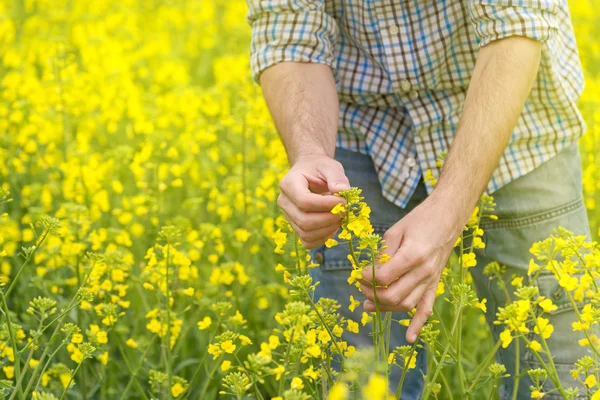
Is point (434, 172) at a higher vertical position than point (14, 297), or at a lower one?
higher

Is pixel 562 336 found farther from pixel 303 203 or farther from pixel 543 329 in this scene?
pixel 303 203

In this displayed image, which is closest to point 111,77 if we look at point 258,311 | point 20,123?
point 20,123

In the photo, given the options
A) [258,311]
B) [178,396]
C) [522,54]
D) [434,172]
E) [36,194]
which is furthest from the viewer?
[36,194]

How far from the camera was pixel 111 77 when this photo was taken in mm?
4273

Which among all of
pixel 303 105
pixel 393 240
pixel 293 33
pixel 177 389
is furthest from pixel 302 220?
pixel 293 33

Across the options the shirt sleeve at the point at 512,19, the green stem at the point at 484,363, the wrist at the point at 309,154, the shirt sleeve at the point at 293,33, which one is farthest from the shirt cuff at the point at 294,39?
the green stem at the point at 484,363

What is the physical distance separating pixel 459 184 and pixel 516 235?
1.87ft

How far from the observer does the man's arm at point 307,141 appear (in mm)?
1767

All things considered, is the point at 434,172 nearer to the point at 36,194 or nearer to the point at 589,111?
the point at 589,111

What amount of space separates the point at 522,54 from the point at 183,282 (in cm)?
164

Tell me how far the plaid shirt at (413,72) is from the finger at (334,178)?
51cm

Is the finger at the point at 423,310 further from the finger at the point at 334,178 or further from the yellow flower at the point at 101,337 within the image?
the yellow flower at the point at 101,337

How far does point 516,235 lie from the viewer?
232cm

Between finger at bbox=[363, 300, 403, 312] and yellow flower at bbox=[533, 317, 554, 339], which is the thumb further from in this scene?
yellow flower at bbox=[533, 317, 554, 339]
